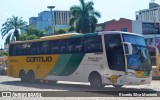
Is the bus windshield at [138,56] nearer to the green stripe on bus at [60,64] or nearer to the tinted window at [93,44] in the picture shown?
the tinted window at [93,44]

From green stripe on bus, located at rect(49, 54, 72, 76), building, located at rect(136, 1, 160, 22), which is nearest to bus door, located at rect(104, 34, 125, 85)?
green stripe on bus, located at rect(49, 54, 72, 76)

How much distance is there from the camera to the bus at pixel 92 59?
1684 cm

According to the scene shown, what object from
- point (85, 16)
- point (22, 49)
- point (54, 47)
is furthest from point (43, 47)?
point (85, 16)

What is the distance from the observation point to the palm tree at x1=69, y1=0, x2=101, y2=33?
2055 inches

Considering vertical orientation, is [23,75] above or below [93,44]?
below

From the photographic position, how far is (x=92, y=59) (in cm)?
1872

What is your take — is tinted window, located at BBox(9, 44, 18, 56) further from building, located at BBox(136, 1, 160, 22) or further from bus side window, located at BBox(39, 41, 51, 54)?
building, located at BBox(136, 1, 160, 22)

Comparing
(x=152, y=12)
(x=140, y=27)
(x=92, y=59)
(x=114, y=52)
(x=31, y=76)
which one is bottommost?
(x=31, y=76)

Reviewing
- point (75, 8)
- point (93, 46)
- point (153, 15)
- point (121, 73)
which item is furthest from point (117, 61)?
point (153, 15)

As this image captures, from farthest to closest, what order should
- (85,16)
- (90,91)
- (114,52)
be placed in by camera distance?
(85,16) → (114,52) → (90,91)

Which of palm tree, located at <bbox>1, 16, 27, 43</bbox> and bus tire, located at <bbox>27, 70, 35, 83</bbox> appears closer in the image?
bus tire, located at <bbox>27, 70, 35, 83</bbox>

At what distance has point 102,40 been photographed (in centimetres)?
1805

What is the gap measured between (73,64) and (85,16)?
33291 mm

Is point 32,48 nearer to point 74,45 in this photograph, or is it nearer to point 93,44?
point 74,45
